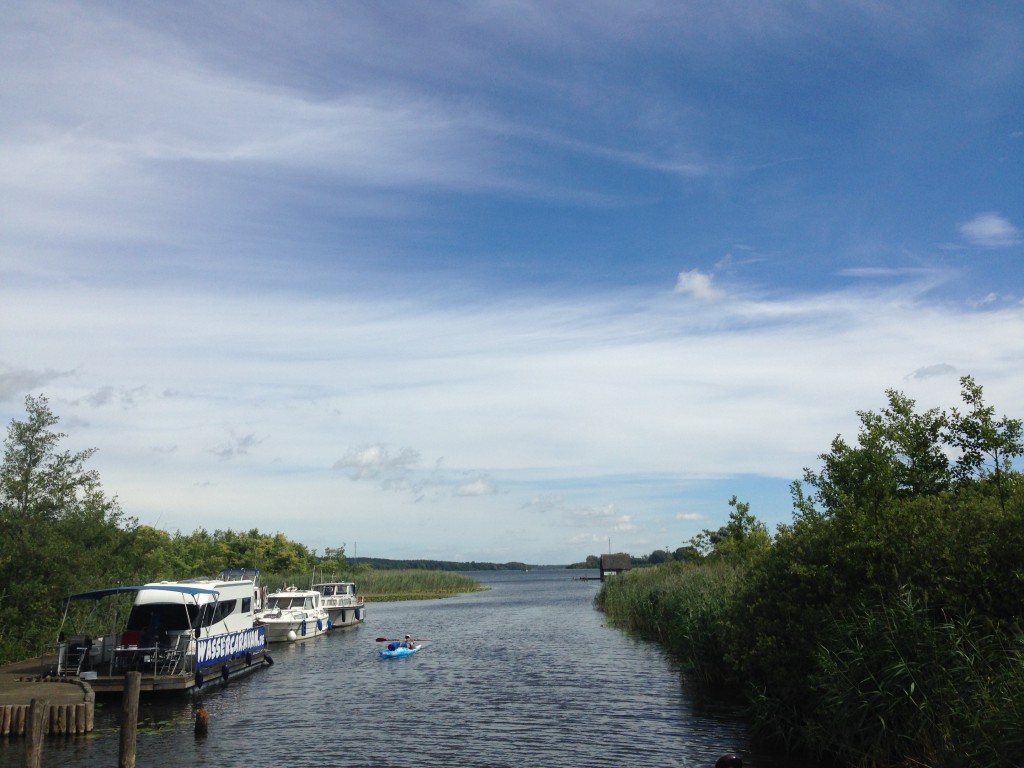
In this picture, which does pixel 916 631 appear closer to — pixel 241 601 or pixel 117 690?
pixel 117 690

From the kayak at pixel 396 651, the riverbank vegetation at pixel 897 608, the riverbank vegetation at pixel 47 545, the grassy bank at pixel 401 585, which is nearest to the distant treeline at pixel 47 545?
the riverbank vegetation at pixel 47 545

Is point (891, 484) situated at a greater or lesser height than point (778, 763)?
greater

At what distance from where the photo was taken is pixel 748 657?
21.6 m

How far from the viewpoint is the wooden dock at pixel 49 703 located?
74.0 ft

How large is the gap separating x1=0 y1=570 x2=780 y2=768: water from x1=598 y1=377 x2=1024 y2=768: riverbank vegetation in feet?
9.88

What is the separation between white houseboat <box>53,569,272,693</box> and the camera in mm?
29094

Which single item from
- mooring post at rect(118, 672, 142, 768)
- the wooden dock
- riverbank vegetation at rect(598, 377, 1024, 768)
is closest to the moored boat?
the wooden dock

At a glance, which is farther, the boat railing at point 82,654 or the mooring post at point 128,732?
the boat railing at point 82,654

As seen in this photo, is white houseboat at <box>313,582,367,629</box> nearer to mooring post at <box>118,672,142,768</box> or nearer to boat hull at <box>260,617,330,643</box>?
boat hull at <box>260,617,330,643</box>

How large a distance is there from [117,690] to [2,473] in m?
15.2

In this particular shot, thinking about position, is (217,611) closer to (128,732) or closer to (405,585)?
(128,732)

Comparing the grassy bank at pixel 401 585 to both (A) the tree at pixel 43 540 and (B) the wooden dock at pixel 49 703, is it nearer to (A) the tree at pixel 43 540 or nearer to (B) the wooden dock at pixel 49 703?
(A) the tree at pixel 43 540

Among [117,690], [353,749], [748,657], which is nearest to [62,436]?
[117,690]

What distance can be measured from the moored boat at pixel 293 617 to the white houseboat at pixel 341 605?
2169 mm
